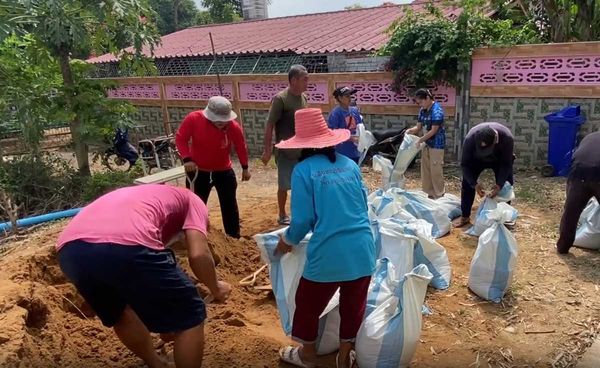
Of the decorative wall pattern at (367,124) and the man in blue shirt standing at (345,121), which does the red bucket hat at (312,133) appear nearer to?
the man in blue shirt standing at (345,121)

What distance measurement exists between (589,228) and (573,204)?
423mm

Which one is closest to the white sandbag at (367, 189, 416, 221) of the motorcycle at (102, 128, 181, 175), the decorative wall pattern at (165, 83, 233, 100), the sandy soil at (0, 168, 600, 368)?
the sandy soil at (0, 168, 600, 368)

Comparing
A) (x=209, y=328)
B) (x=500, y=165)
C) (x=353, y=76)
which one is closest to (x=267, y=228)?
(x=209, y=328)

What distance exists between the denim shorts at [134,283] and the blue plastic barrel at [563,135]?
5.73 meters

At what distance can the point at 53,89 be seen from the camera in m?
6.67

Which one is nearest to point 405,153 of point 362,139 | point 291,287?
point 362,139

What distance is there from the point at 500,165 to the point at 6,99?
603 cm

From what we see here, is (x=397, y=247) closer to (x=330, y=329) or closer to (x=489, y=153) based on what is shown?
(x=330, y=329)

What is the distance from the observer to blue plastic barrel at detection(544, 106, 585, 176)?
6.14m

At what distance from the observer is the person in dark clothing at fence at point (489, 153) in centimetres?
429

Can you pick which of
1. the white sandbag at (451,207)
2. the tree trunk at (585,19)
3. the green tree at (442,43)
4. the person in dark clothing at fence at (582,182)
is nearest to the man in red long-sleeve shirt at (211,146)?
the white sandbag at (451,207)

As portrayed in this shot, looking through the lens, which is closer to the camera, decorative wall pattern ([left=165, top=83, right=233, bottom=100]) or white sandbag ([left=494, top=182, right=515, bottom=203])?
white sandbag ([left=494, top=182, right=515, bottom=203])

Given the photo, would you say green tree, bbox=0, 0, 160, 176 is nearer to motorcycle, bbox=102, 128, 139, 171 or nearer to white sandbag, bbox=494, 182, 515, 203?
motorcycle, bbox=102, 128, 139, 171

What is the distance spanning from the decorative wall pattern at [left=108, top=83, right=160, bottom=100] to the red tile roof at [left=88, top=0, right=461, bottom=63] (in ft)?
5.44
